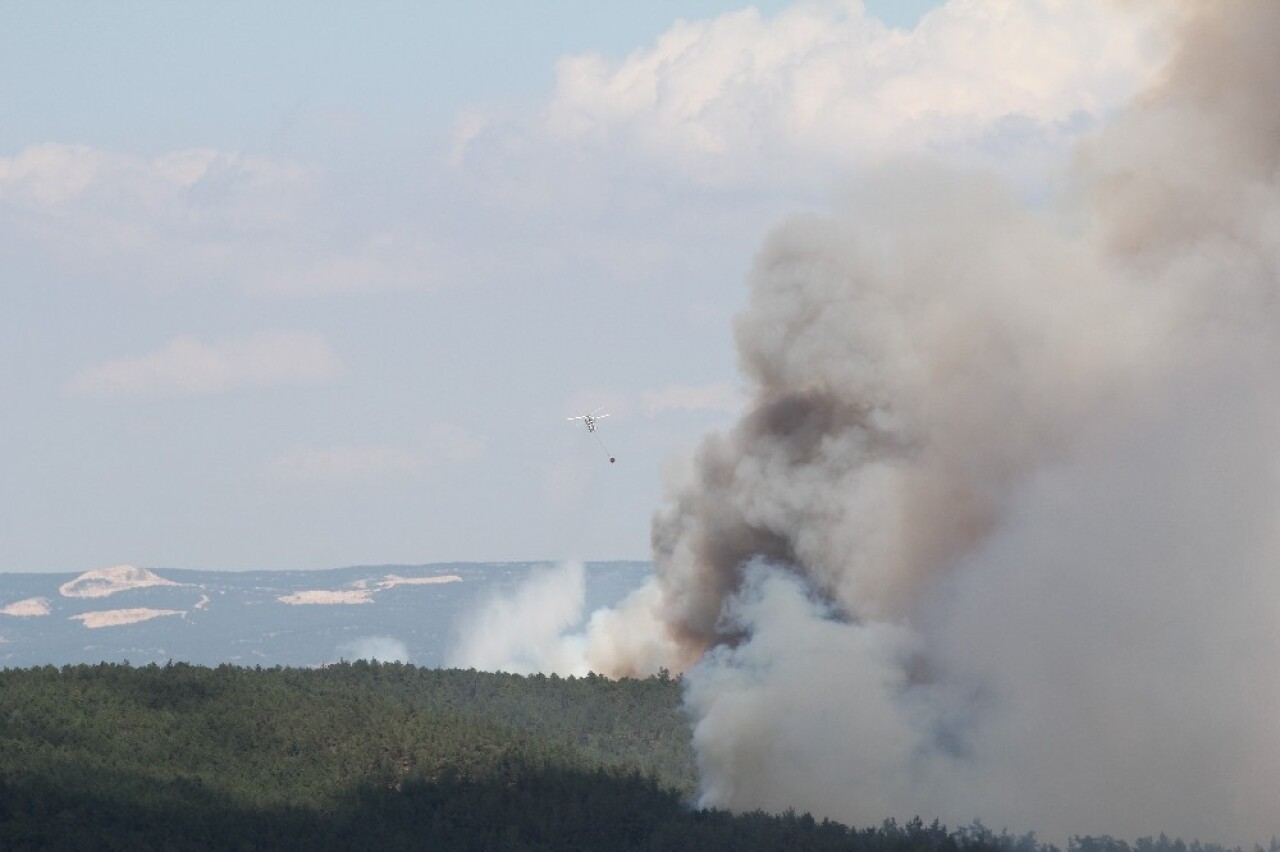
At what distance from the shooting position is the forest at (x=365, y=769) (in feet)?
259

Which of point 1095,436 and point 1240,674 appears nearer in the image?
point 1240,674

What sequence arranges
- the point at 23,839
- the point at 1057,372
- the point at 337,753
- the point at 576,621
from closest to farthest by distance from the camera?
the point at 23,839 → the point at 337,753 → the point at 1057,372 → the point at 576,621

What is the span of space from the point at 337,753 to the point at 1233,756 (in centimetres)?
3334

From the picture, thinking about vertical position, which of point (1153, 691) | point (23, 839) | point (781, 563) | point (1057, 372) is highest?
point (1057, 372)

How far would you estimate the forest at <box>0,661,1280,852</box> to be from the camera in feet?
259

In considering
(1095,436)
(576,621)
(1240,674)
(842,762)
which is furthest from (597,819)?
(576,621)

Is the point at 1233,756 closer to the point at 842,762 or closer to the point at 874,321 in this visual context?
the point at 842,762

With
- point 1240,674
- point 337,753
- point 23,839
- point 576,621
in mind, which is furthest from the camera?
point 576,621

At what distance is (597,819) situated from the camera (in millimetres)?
83875

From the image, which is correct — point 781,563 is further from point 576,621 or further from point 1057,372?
point 576,621

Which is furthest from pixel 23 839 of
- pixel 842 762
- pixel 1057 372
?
pixel 1057 372

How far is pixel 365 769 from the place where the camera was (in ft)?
301

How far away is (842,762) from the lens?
283 feet

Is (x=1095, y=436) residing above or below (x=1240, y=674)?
above
